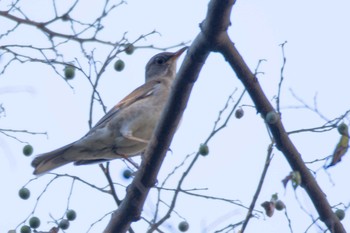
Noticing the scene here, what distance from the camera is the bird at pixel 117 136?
788 cm

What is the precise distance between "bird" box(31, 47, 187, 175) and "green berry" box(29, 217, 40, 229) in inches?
57.1

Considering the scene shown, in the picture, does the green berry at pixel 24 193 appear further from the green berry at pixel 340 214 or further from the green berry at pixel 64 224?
the green berry at pixel 340 214

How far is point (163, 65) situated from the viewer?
32.5ft

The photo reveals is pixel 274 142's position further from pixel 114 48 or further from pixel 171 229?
pixel 114 48

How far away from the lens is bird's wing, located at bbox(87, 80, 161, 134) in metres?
8.42

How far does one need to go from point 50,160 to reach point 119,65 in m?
1.75

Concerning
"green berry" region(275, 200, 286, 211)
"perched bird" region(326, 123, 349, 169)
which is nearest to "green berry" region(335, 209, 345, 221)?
"perched bird" region(326, 123, 349, 169)

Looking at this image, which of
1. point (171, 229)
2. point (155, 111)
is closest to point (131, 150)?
point (155, 111)

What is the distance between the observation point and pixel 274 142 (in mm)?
5316

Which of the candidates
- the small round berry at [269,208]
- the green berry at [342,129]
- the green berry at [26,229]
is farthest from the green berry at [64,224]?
the green berry at [342,129]

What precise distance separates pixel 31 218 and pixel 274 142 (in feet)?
7.35

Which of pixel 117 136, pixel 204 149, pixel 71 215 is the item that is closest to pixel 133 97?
pixel 117 136

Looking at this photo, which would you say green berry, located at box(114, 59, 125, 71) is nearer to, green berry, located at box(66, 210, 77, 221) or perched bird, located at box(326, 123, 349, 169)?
green berry, located at box(66, 210, 77, 221)

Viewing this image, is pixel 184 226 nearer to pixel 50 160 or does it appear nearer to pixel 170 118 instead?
pixel 170 118
